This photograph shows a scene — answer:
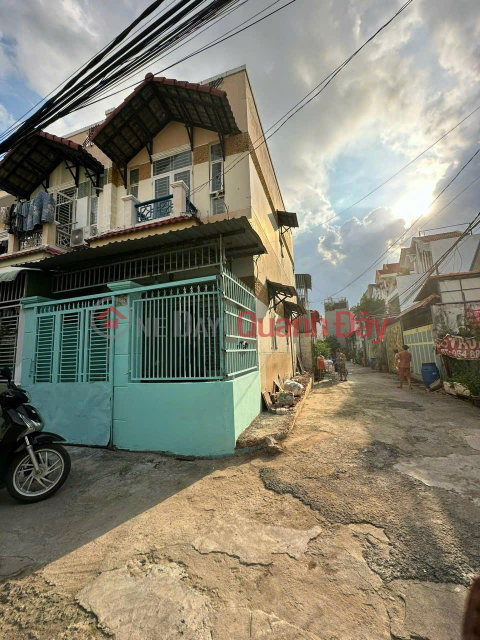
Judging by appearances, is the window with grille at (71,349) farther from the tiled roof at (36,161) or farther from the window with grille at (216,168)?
the tiled roof at (36,161)

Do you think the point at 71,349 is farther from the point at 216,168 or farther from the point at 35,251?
the point at 216,168

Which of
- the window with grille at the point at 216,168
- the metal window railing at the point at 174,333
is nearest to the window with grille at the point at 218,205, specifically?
the window with grille at the point at 216,168

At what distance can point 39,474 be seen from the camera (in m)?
3.17

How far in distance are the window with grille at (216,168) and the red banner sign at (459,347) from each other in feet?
27.1

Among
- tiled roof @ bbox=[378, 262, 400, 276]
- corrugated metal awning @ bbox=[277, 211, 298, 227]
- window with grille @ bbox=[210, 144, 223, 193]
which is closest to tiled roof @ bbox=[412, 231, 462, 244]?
tiled roof @ bbox=[378, 262, 400, 276]

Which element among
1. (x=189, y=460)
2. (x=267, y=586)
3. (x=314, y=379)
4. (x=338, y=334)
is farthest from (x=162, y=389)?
(x=338, y=334)

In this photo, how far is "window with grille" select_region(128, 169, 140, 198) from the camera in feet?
28.3

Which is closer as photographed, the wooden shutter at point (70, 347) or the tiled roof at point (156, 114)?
the wooden shutter at point (70, 347)

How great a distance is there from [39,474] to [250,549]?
2.50m

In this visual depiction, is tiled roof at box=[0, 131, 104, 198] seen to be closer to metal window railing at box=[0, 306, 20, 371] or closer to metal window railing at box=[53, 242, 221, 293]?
metal window railing at box=[53, 242, 221, 293]

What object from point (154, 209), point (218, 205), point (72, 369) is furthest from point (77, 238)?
point (72, 369)

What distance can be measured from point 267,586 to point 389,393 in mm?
8889

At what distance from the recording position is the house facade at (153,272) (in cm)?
436

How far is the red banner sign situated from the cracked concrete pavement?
18.6ft
